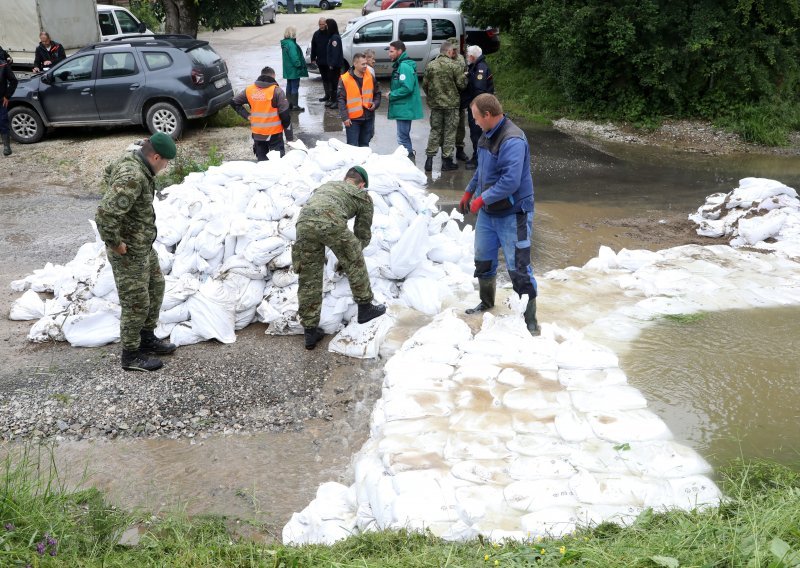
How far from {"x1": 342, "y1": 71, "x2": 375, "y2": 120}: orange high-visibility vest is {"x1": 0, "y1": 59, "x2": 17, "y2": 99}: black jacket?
555 cm

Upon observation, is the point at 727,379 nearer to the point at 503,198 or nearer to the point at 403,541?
the point at 503,198

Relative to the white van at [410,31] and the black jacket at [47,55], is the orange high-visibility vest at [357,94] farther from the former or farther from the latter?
the black jacket at [47,55]

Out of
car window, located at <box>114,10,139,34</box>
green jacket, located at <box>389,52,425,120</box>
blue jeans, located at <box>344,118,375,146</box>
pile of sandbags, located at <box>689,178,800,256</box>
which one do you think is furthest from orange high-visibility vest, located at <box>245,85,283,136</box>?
car window, located at <box>114,10,139,34</box>

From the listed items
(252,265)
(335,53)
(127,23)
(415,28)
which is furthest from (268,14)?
(252,265)

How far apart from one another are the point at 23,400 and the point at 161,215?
7.21ft

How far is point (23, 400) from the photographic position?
512cm

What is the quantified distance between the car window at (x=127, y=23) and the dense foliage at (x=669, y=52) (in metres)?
8.87

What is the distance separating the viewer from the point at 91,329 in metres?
5.89

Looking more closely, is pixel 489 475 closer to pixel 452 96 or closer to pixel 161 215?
pixel 161 215

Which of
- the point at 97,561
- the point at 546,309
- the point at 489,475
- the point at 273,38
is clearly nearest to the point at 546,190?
the point at 546,309

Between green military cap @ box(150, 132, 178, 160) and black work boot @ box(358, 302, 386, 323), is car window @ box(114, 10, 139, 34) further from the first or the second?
black work boot @ box(358, 302, 386, 323)

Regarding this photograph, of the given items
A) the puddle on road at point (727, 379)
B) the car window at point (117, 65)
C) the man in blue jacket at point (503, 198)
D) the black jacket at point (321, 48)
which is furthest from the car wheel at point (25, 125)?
the puddle on road at point (727, 379)

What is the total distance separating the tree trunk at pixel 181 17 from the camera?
14.5 m

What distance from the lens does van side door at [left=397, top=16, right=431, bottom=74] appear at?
49.6 feet
